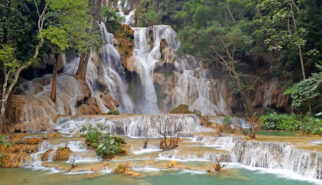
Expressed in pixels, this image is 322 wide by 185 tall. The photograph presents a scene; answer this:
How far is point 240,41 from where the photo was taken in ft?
66.0

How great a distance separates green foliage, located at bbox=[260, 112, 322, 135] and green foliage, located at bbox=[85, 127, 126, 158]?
9.05 metres

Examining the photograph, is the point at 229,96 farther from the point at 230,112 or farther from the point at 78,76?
the point at 78,76

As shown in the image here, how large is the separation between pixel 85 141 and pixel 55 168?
252 centimetres

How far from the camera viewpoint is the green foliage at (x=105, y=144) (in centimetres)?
941

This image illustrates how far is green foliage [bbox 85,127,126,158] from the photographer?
30.9 feet

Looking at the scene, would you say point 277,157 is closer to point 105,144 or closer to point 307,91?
point 105,144

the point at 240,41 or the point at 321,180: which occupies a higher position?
the point at 240,41

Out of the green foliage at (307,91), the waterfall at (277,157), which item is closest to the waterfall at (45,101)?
the waterfall at (277,157)

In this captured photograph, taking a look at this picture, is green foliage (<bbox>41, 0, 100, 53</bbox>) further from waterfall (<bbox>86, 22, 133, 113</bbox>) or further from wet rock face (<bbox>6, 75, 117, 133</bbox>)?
waterfall (<bbox>86, 22, 133, 113</bbox>)

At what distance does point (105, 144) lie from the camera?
9609 millimetres

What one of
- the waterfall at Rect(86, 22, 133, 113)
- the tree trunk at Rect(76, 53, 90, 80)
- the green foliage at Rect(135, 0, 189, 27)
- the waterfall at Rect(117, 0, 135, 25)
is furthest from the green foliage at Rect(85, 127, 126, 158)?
the waterfall at Rect(117, 0, 135, 25)

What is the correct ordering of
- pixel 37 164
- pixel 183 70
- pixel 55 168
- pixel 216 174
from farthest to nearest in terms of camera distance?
pixel 183 70
pixel 37 164
pixel 55 168
pixel 216 174

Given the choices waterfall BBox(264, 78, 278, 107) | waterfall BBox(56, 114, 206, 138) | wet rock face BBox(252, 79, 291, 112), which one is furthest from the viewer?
waterfall BBox(264, 78, 278, 107)

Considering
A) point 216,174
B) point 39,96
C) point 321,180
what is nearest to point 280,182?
point 321,180
